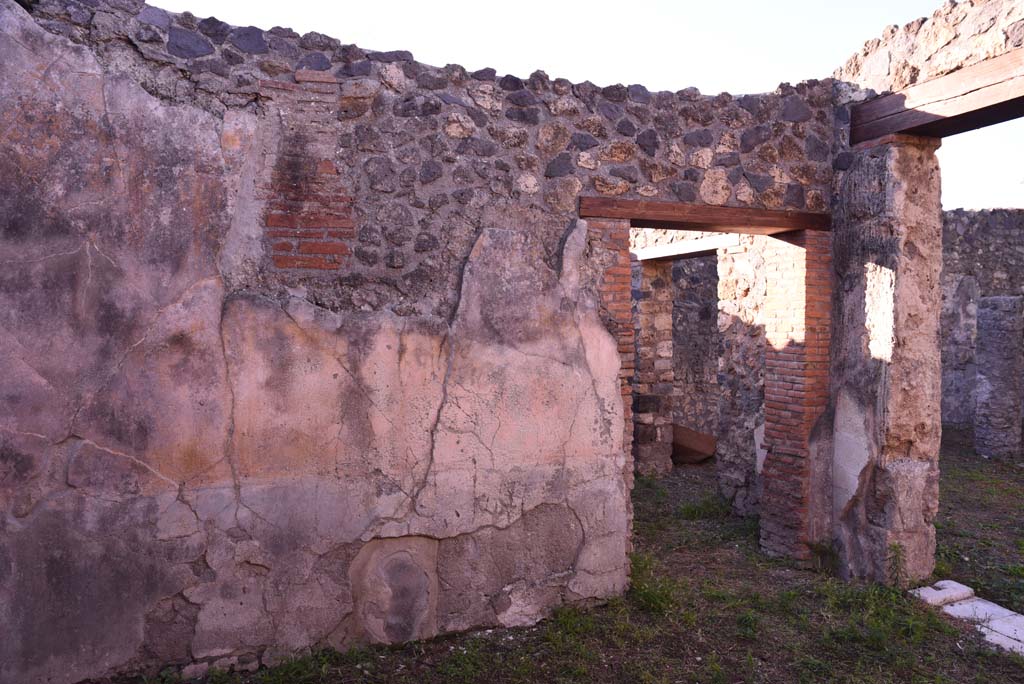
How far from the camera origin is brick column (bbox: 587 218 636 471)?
468 centimetres

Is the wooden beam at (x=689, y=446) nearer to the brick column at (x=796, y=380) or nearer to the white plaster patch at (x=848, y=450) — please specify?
the brick column at (x=796, y=380)

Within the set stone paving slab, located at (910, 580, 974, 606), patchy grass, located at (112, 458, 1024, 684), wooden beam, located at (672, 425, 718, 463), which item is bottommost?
patchy grass, located at (112, 458, 1024, 684)

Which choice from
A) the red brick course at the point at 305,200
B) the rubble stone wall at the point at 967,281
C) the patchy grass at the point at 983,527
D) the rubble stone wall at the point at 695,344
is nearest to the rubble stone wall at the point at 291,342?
the red brick course at the point at 305,200

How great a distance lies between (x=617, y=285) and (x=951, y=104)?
230cm

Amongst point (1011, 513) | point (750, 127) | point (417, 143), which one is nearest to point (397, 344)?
point (417, 143)

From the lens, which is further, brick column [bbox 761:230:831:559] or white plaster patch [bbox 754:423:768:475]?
white plaster patch [bbox 754:423:768:475]

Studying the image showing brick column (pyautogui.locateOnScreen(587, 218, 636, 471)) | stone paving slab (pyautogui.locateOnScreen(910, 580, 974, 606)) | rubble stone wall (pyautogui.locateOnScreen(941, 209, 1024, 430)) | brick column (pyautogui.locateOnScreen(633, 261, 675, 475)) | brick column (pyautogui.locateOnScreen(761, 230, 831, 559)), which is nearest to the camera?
brick column (pyautogui.locateOnScreen(587, 218, 636, 471))

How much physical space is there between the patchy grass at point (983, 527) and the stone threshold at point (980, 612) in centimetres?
15

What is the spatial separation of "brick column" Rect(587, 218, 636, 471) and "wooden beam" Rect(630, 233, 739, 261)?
2.36m

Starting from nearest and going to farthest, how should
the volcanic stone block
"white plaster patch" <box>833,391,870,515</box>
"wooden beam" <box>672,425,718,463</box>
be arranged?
"white plaster patch" <box>833,391,870,515</box>
"wooden beam" <box>672,425,718,463</box>
the volcanic stone block

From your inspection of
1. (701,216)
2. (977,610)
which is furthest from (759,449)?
(701,216)

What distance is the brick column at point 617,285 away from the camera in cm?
468

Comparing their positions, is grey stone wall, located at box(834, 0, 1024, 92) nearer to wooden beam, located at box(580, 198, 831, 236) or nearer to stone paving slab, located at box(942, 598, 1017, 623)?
wooden beam, located at box(580, 198, 831, 236)

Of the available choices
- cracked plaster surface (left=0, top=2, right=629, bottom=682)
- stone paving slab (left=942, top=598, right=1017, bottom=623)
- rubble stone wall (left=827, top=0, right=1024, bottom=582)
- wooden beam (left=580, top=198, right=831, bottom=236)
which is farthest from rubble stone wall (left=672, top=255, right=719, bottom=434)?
cracked plaster surface (left=0, top=2, right=629, bottom=682)
